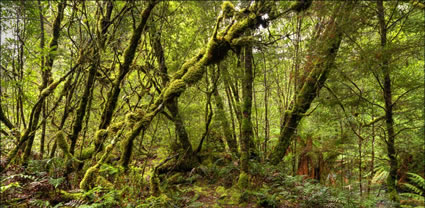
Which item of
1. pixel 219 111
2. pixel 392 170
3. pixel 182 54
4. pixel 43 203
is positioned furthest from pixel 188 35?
pixel 392 170

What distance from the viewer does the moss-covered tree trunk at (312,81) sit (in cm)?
459

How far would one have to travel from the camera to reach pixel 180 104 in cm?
675

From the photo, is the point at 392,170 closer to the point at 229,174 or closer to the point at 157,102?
the point at 229,174

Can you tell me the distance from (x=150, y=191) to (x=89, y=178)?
120 cm

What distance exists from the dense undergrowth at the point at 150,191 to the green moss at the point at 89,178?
0.11 m

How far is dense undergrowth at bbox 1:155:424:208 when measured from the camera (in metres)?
3.57

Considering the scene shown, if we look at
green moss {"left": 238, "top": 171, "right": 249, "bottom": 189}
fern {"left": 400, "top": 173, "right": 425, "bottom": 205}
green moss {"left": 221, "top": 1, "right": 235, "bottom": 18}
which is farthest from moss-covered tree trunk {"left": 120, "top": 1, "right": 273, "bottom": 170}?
fern {"left": 400, "top": 173, "right": 425, "bottom": 205}

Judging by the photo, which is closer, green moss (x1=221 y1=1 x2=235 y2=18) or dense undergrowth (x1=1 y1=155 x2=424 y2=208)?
dense undergrowth (x1=1 y1=155 x2=424 y2=208)

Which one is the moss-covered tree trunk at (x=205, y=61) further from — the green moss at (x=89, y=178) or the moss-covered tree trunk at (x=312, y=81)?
the moss-covered tree trunk at (x=312, y=81)

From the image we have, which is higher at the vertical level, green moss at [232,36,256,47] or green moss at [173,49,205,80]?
green moss at [232,36,256,47]

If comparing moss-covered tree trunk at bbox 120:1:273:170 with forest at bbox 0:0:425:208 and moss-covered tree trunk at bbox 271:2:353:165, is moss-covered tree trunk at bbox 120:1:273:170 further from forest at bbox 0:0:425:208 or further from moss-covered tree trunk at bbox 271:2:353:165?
moss-covered tree trunk at bbox 271:2:353:165

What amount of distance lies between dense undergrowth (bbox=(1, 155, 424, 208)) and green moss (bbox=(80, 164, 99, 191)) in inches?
4.2

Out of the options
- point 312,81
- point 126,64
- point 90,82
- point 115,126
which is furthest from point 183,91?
point 312,81

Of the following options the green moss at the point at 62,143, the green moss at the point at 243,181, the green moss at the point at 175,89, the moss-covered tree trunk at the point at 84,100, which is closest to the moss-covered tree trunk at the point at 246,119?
the green moss at the point at 243,181
